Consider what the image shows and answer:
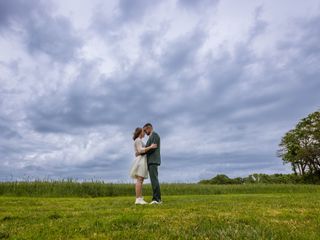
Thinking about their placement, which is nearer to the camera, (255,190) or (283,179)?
(255,190)

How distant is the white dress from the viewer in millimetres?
15398

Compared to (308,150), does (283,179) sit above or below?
below

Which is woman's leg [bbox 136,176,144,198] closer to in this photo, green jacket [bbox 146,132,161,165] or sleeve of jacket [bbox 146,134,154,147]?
green jacket [bbox 146,132,161,165]

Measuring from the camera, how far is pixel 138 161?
15.6 metres

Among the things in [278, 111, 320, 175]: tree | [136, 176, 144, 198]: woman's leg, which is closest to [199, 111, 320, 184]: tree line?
[278, 111, 320, 175]: tree

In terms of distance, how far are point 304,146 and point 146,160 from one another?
63.5 meters

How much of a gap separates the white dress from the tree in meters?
61.2

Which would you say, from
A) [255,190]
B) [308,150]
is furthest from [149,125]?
[308,150]

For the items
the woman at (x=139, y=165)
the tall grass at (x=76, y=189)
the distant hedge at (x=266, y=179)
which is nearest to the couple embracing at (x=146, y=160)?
the woman at (x=139, y=165)

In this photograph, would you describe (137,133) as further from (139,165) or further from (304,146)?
(304,146)

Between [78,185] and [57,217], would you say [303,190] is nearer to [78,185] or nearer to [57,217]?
Answer: [78,185]

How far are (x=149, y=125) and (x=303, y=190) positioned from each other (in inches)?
1323

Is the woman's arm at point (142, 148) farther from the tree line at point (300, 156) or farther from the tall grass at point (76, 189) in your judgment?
the tree line at point (300, 156)

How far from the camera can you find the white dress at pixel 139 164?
50.5 feet
